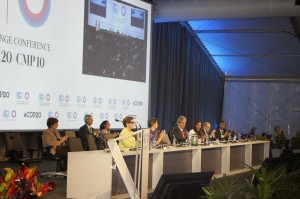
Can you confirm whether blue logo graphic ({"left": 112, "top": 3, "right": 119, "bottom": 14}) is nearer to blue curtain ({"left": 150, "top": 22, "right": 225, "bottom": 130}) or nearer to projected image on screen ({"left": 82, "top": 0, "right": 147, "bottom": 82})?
projected image on screen ({"left": 82, "top": 0, "right": 147, "bottom": 82})

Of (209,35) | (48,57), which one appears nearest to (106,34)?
(48,57)

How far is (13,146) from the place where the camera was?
24.8 ft

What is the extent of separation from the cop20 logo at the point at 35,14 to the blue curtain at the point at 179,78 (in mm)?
5563

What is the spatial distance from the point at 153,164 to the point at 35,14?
9.22 feet

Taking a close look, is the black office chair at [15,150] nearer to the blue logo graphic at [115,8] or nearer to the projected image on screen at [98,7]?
the projected image on screen at [98,7]

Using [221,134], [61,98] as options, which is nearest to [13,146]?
[61,98]

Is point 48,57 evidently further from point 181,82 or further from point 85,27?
point 181,82

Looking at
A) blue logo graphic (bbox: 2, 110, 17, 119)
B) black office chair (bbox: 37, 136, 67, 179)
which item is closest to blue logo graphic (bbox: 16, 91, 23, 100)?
blue logo graphic (bbox: 2, 110, 17, 119)

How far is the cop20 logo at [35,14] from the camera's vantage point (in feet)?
24.8

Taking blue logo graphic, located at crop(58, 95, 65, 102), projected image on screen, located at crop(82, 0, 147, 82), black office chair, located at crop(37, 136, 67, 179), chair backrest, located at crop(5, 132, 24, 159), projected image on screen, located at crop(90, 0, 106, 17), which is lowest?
black office chair, located at crop(37, 136, 67, 179)

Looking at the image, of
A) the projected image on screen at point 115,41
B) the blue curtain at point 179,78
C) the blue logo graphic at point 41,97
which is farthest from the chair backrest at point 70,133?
the blue curtain at point 179,78

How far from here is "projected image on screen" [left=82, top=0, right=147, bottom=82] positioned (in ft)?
29.4

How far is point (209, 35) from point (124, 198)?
10389 millimetres

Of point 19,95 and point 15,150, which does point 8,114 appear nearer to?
point 19,95
